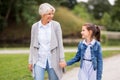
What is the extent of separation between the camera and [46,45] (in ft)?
22.7

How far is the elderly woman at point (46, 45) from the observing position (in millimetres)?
6922

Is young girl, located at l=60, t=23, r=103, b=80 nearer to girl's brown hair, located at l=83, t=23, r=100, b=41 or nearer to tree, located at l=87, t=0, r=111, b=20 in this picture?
girl's brown hair, located at l=83, t=23, r=100, b=41

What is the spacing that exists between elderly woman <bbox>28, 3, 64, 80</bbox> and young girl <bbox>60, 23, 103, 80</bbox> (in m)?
0.19

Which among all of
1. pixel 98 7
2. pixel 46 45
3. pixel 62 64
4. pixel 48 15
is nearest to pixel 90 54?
pixel 62 64

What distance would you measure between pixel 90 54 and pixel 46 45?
73cm

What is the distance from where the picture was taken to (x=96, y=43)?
6.89 m

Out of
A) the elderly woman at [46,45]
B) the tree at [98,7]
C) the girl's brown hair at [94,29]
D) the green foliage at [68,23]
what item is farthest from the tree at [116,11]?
the elderly woman at [46,45]

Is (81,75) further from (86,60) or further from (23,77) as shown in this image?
(23,77)

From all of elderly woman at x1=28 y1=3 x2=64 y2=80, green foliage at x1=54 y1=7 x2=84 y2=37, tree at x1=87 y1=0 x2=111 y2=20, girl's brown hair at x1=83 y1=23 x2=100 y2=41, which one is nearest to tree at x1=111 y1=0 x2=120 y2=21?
green foliage at x1=54 y1=7 x2=84 y2=37

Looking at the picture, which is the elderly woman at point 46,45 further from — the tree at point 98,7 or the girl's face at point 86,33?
the tree at point 98,7

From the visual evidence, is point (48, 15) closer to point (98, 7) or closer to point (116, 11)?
point (116, 11)

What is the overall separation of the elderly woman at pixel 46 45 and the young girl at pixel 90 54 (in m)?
0.19

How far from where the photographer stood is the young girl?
6867 mm

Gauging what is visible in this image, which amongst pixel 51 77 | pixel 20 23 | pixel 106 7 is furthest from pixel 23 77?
pixel 106 7
